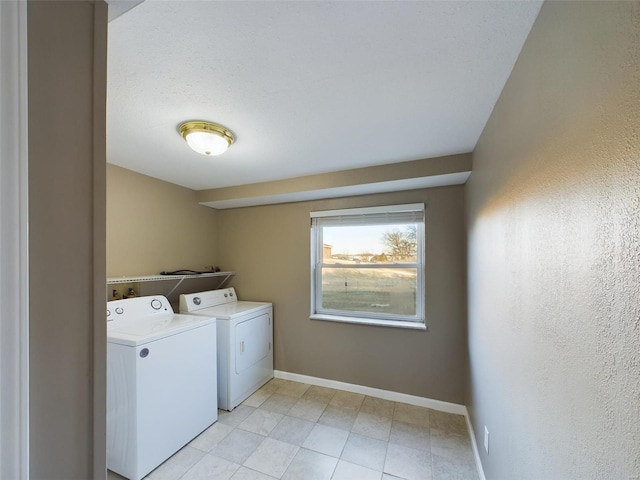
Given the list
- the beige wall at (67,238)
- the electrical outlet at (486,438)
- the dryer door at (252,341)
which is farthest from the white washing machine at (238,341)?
the electrical outlet at (486,438)

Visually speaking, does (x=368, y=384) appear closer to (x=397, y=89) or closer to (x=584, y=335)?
(x=584, y=335)

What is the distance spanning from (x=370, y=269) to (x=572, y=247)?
7.04 feet

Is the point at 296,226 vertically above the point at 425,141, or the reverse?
the point at 425,141

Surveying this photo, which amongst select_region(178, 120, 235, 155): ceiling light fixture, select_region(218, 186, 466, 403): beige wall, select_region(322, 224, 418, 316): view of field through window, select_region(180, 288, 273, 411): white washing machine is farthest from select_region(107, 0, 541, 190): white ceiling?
select_region(180, 288, 273, 411): white washing machine

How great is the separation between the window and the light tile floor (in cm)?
83

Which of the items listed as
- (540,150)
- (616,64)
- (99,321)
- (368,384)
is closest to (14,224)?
(99,321)

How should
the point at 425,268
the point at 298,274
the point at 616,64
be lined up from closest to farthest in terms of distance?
the point at 616,64 < the point at 425,268 < the point at 298,274

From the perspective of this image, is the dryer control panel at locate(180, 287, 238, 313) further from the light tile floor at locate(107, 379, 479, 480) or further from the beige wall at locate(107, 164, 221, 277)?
the light tile floor at locate(107, 379, 479, 480)

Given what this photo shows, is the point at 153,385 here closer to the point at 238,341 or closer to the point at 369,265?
the point at 238,341

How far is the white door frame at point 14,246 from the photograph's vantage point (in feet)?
1.43

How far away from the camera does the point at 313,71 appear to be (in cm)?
116

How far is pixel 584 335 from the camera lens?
25.1 inches

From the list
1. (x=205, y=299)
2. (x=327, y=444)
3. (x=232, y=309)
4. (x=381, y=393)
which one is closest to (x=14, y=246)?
(x=327, y=444)

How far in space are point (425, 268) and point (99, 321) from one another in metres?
2.48
